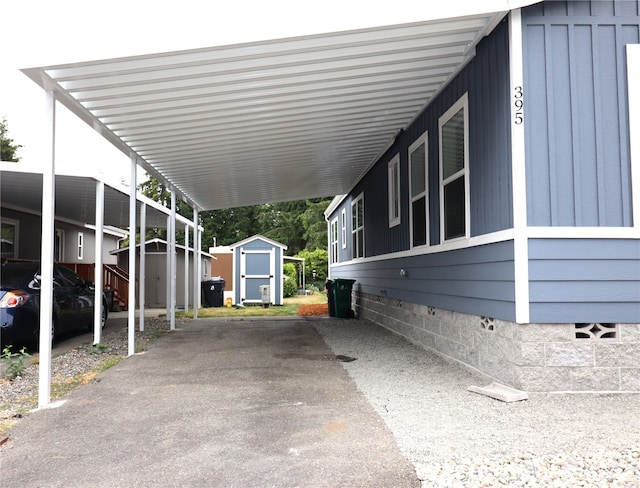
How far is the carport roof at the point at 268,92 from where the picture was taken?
4742mm

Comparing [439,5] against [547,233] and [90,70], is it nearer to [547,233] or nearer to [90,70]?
[547,233]

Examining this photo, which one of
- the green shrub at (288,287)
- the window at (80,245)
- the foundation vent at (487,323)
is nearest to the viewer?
the foundation vent at (487,323)

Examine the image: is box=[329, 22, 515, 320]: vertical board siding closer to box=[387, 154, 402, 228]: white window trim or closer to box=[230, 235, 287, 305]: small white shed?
box=[387, 154, 402, 228]: white window trim

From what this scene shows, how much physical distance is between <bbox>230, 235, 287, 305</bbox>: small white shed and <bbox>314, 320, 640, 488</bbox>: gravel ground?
1293 centimetres

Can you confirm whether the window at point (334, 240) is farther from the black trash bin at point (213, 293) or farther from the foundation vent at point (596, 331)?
the foundation vent at point (596, 331)

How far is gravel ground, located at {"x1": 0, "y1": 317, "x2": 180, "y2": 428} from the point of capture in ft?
15.6

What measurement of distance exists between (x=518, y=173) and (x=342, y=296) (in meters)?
8.98

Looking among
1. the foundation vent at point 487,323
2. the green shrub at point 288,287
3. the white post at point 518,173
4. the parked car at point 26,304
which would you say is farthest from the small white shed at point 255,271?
the white post at point 518,173

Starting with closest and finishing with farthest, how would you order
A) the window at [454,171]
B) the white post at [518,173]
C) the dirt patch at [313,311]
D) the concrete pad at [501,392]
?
the concrete pad at [501,392], the white post at [518,173], the window at [454,171], the dirt patch at [313,311]

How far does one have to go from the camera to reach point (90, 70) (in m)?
4.78

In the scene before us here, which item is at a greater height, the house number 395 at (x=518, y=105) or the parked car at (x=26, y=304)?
the house number 395 at (x=518, y=105)

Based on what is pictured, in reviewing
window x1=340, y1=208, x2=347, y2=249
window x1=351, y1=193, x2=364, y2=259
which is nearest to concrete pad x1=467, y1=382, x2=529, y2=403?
window x1=351, y1=193, x2=364, y2=259

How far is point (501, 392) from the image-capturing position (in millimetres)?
4520

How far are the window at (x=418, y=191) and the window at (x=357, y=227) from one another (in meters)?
4.32
